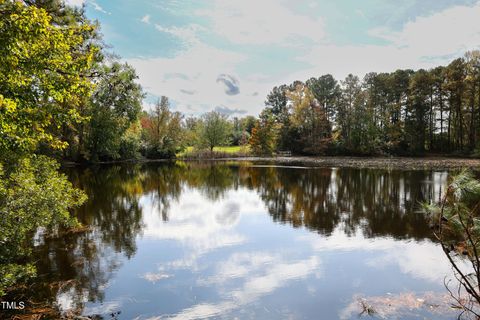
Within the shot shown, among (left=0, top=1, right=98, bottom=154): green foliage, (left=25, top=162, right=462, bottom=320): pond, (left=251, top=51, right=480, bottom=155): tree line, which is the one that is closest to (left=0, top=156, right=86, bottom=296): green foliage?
(left=0, top=1, right=98, bottom=154): green foliage

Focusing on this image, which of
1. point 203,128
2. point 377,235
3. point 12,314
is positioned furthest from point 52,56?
point 203,128

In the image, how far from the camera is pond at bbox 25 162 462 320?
7199 mm

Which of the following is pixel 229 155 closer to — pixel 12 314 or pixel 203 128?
pixel 203 128

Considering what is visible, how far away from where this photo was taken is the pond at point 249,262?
23.6 ft

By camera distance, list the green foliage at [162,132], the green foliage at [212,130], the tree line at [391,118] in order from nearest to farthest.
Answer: the tree line at [391,118] < the green foliage at [162,132] < the green foliage at [212,130]

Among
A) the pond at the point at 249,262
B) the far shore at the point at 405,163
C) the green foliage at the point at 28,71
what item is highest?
the green foliage at the point at 28,71

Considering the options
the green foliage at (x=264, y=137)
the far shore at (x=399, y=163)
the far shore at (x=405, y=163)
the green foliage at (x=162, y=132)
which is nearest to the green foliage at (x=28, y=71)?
the far shore at (x=399, y=163)

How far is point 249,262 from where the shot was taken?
994 centimetres

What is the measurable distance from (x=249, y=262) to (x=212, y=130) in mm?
59344

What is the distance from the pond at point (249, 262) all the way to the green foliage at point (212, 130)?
49771 millimetres

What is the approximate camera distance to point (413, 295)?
7.70 meters

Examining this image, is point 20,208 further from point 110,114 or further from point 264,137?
point 264,137

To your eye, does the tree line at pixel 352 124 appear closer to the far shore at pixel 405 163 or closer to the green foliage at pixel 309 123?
the green foliage at pixel 309 123

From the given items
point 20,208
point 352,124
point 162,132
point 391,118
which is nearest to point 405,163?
point 352,124
